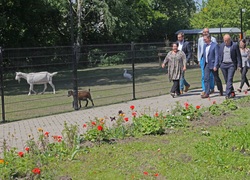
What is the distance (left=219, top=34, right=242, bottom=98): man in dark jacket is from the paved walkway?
0.68m

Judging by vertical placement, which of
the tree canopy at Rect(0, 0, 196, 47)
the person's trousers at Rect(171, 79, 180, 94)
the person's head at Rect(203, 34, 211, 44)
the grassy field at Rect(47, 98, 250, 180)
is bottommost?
the grassy field at Rect(47, 98, 250, 180)

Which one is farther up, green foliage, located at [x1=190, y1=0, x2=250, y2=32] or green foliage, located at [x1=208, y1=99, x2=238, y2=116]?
green foliage, located at [x1=190, y1=0, x2=250, y2=32]

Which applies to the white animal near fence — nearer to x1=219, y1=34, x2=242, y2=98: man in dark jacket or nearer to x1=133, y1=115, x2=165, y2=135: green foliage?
x1=219, y1=34, x2=242, y2=98: man in dark jacket

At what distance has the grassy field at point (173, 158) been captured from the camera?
604 centimetres

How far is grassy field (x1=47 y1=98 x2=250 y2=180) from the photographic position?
604 centimetres

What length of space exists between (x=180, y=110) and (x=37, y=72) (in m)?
10.8

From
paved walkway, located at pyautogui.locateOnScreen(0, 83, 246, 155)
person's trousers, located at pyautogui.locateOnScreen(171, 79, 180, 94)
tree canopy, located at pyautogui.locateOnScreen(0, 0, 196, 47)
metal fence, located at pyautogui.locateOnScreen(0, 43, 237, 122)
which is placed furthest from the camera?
tree canopy, located at pyautogui.locateOnScreen(0, 0, 196, 47)

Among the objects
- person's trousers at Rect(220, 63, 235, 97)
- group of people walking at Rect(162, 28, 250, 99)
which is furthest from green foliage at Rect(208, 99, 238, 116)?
group of people walking at Rect(162, 28, 250, 99)

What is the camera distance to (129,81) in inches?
872

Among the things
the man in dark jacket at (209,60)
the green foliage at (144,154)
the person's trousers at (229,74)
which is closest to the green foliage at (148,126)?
the green foliage at (144,154)

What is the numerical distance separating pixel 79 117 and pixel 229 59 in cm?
483

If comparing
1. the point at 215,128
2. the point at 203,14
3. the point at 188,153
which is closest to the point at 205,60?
the point at 215,128

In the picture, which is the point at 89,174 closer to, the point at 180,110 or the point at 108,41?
the point at 180,110

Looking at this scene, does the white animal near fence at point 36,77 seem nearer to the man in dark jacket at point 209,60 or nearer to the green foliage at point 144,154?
the man in dark jacket at point 209,60
